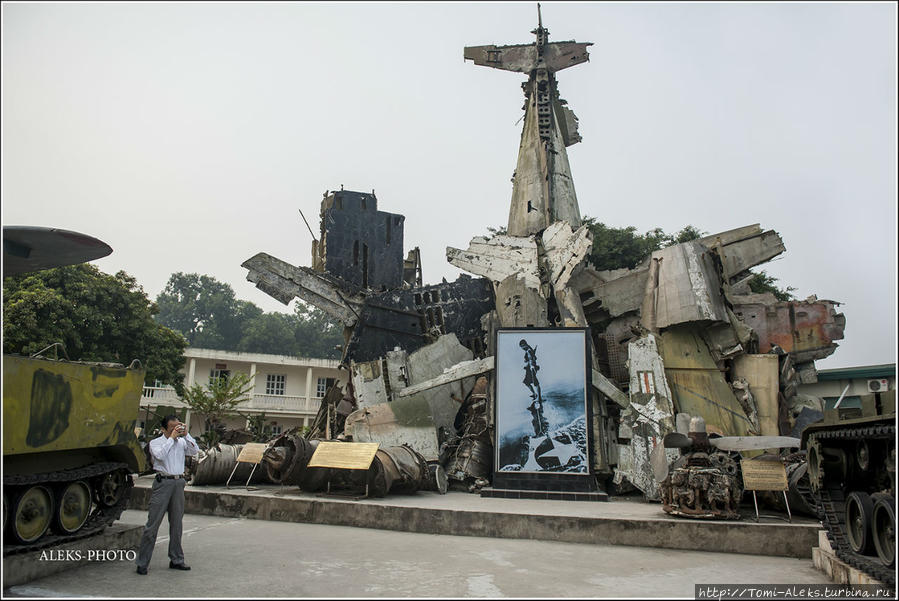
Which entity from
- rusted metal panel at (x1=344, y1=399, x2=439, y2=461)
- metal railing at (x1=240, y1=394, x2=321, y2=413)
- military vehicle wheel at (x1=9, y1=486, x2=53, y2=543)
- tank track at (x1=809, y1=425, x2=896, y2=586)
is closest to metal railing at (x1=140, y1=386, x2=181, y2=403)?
metal railing at (x1=240, y1=394, x2=321, y2=413)

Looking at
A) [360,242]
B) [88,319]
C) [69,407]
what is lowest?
[69,407]

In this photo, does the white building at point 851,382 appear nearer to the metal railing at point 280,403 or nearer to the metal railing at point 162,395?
the metal railing at point 280,403

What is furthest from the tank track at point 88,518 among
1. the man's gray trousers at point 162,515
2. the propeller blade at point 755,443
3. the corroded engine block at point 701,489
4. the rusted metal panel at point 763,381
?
the rusted metal panel at point 763,381

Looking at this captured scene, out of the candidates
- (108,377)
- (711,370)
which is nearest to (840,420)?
(108,377)

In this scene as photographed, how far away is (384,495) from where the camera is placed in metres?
12.0

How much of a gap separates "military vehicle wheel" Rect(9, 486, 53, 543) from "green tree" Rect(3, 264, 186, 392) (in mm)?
16696

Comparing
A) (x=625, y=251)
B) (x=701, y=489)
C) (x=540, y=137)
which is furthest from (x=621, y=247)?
(x=701, y=489)

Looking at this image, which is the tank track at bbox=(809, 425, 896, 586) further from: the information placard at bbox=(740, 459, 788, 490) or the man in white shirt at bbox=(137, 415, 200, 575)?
the man in white shirt at bbox=(137, 415, 200, 575)

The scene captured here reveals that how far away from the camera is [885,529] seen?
619 cm

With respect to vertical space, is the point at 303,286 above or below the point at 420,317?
above

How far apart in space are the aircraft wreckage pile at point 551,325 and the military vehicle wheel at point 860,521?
2.61 meters

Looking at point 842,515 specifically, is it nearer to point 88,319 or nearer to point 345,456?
point 345,456

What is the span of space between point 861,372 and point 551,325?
16243 mm

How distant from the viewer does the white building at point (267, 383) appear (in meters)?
36.1
